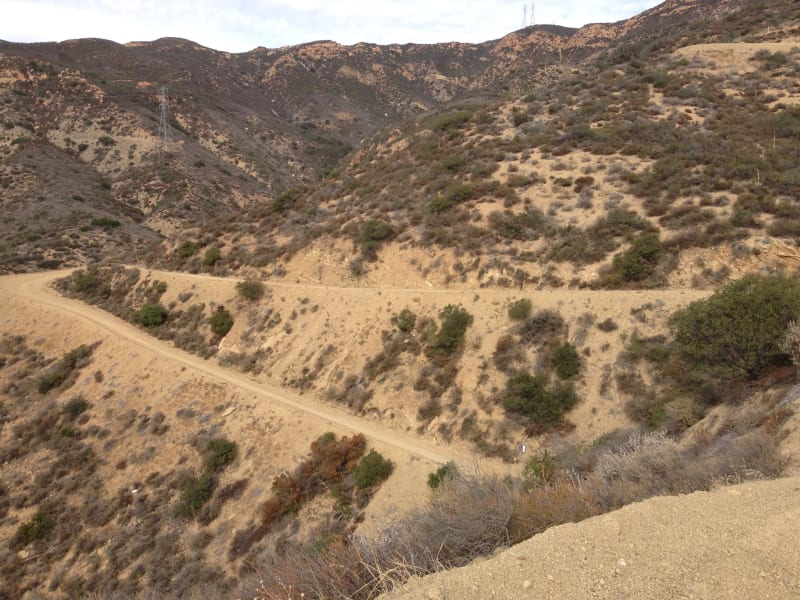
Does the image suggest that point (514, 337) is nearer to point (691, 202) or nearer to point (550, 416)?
point (550, 416)

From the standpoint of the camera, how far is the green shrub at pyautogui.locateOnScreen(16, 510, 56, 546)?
54.7 feet

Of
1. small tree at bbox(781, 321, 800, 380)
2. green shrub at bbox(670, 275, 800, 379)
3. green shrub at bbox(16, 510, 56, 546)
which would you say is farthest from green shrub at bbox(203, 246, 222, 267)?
small tree at bbox(781, 321, 800, 380)

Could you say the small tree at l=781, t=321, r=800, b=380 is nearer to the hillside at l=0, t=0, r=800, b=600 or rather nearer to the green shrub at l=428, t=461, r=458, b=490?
the hillside at l=0, t=0, r=800, b=600

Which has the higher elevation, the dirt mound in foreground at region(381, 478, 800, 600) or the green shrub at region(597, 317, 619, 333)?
the dirt mound in foreground at region(381, 478, 800, 600)

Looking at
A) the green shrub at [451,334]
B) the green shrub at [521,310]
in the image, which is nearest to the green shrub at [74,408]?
the green shrub at [451,334]

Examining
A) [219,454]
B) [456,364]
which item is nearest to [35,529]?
[219,454]

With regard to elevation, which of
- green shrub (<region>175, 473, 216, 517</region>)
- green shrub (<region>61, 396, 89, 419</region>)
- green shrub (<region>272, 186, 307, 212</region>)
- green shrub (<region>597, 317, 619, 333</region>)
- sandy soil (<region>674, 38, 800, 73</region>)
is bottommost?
green shrub (<region>175, 473, 216, 517</region>)

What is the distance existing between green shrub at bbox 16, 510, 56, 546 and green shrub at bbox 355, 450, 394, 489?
12634mm

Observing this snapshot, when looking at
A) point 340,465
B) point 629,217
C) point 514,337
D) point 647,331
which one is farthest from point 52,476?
point 629,217

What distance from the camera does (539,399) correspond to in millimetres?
15656

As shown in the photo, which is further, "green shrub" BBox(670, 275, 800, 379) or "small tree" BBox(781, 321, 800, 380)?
"green shrub" BBox(670, 275, 800, 379)

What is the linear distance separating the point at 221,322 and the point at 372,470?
14940mm

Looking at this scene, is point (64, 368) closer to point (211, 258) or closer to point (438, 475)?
point (211, 258)

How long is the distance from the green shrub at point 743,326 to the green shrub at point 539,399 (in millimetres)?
4380
